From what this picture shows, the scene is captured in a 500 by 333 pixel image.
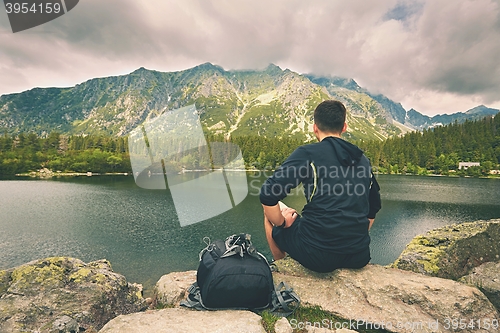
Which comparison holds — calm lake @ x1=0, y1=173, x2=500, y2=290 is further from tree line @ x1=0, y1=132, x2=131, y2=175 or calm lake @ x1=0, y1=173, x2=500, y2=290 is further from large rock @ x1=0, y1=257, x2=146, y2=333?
tree line @ x1=0, y1=132, x2=131, y2=175

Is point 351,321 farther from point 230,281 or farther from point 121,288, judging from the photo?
point 121,288

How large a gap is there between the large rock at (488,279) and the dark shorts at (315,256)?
10.0 feet

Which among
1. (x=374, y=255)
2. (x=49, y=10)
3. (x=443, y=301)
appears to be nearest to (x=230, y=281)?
(x=443, y=301)

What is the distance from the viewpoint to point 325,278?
16.7 ft

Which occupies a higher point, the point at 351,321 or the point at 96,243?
the point at 351,321

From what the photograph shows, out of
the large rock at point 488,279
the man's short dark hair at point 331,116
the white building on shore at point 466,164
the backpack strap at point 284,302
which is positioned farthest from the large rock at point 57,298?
the white building on shore at point 466,164

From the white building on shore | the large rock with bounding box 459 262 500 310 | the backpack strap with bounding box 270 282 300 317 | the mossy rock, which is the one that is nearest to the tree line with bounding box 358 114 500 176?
the white building on shore

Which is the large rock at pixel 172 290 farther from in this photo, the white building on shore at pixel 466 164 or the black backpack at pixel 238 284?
the white building on shore at pixel 466 164

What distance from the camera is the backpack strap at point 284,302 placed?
431cm

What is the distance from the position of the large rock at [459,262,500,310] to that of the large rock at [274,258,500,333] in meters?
1.10

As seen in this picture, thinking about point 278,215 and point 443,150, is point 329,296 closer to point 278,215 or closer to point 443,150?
point 278,215

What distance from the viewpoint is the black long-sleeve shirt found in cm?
420

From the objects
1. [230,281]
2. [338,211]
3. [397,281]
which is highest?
[338,211]

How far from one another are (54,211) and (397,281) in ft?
157
